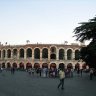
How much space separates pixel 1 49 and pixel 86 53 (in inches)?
1975

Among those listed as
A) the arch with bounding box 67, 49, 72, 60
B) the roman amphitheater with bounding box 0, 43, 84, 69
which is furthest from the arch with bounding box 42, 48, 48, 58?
the arch with bounding box 67, 49, 72, 60

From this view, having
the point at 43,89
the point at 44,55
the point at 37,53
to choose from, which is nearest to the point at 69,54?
the point at 44,55

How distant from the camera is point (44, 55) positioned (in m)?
85.3

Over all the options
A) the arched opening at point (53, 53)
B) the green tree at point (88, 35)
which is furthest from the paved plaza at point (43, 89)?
the arched opening at point (53, 53)

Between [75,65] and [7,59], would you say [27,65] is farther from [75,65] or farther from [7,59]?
[75,65]

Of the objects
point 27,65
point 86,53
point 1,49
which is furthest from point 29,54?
point 86,53

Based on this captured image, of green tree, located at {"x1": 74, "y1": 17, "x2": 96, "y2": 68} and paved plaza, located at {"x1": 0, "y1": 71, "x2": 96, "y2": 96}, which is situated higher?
green tree, located at {"x1": 74, "y1": 17, "x2": 96, "y2": 68}

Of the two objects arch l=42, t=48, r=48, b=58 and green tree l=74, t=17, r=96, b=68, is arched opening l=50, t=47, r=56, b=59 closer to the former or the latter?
arch l=42, t=48, r=48, b=58

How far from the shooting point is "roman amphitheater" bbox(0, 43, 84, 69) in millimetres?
83688

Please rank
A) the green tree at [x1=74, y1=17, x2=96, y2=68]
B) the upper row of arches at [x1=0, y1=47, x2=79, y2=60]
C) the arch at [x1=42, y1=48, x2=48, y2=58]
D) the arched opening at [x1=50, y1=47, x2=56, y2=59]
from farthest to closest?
the arch at [x1=42, y1=48, x2=48, y2=58], the arched opening at [x1=50, y1=47, x2=56, y2=59], the upper row of arches at [x1=0, y1=47, x2=79, y2=60], the green tree at [x1=74, y1=17, x2=96, y2=68]

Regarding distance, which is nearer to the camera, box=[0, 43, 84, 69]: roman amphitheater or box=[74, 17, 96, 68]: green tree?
box=[74, 17, 96, 68]: green tree

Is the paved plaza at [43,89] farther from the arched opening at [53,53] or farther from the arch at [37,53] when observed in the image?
the arch at [37,53]

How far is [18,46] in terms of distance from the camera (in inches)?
3418

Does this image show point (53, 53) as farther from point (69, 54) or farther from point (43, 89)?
point (43, 89)
